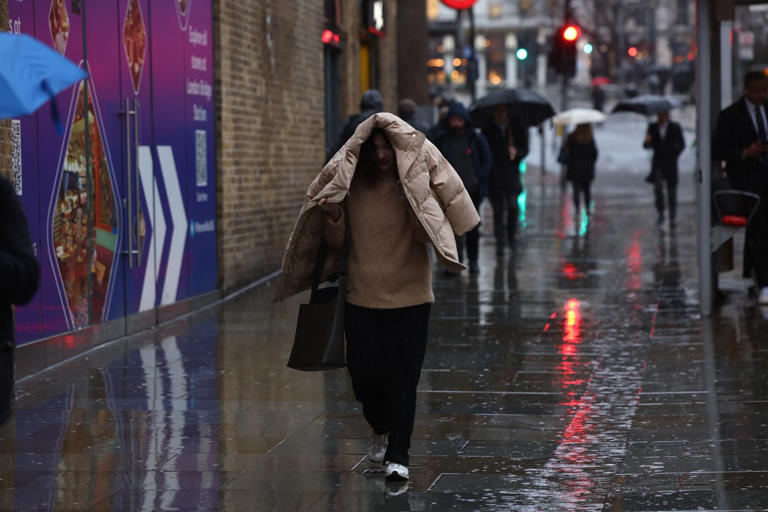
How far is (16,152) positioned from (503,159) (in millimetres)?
9616

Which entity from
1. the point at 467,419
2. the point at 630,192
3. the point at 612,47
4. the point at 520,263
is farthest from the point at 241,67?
the point at 612,47

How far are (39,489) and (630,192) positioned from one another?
31302 mm

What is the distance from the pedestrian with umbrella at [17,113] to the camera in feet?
15.5

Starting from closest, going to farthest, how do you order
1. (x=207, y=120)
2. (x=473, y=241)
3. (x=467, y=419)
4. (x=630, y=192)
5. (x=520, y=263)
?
(x=467, y=419) → (x=207, y=120) → (x=473, y=241) → (x=520, y=263) → (x=630, y=192)

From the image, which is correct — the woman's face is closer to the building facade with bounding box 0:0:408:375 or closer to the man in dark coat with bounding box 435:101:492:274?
the building facade with bounding box 0:0:408:375

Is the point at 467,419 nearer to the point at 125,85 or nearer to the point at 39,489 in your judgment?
the point at 39,489

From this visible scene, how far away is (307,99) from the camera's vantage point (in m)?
18.1

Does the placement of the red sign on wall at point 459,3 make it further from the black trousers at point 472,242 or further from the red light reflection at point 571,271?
the black trousers at point 472,242

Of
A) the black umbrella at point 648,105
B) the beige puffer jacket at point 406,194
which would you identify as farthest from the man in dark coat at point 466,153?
the black umbrella at point 648,105

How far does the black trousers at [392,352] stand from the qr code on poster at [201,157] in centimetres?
702

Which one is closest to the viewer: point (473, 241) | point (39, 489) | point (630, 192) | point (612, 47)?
point (39, 489)

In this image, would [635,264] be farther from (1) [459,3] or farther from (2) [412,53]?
(2) [412,53]

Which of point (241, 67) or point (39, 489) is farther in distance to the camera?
point (241, 67)

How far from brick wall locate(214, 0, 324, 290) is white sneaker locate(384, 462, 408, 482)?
7.90 m
